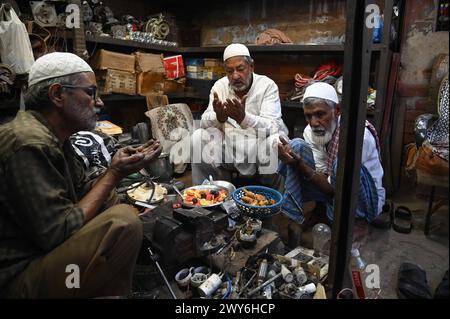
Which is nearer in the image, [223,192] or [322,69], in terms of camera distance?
[223,192]

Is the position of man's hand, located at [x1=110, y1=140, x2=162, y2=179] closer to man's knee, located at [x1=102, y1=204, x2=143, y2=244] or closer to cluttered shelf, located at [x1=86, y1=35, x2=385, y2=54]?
man's knee, located at [x1=102, y1=204, x2=143, y2=244]

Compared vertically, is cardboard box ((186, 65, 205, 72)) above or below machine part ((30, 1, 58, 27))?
below

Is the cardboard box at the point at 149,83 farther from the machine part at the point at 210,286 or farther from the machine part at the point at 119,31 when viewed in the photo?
→ the machine part at the point at 210,286

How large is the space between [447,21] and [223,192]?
1.77m

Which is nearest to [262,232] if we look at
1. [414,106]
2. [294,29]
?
[414,106]

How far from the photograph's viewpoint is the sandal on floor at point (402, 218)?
230 cm

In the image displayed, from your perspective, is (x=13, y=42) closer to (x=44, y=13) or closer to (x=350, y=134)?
(x=44, y=13)

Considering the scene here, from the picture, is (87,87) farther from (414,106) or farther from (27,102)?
(414,106)

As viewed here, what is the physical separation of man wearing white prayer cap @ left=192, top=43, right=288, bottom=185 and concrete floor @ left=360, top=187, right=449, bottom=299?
41.4 inches

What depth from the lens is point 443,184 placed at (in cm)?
76

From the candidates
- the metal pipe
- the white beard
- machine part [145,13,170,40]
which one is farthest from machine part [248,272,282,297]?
machine part [145,13,170,40]

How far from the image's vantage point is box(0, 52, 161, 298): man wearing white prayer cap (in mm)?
1117

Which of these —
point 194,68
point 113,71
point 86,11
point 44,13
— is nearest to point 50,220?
point 44,13

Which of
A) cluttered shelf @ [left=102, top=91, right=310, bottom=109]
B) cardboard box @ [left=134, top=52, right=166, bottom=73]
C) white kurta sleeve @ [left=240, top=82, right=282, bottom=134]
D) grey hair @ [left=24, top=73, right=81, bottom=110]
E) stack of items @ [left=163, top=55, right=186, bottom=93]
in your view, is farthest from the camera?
stack of items @ [left=163, top=55, right=186, bottom=93]
